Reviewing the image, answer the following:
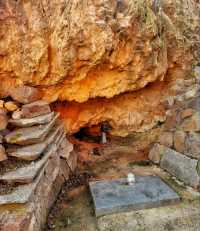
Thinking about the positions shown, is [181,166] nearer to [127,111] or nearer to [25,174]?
[127,111]

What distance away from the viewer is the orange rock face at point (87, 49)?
342 cm

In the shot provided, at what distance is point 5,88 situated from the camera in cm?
351

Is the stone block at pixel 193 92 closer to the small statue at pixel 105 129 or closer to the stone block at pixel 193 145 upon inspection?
the stone block at pixel 193 145

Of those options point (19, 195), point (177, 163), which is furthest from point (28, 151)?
point (177, 163)

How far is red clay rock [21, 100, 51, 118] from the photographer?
350 centimetres

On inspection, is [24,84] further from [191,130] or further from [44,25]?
[191,130]

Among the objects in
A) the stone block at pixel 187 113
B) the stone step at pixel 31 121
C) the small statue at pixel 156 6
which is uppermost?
the small statue at pixel 156 6

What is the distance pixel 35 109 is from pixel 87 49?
102 cm

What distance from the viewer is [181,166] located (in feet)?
13.2

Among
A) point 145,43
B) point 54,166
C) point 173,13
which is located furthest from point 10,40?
point 173,13

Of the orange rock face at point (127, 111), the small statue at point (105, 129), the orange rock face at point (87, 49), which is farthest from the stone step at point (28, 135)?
the small statue at point (105, 129)

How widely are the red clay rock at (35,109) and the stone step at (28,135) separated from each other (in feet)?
0.59

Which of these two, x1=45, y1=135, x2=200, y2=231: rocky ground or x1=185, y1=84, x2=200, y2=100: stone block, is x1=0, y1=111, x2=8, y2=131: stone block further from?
x1=185, y1=84, x2=200, y2=100: stone block

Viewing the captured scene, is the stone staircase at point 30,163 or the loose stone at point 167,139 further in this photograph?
the loose stone at point 167,139
